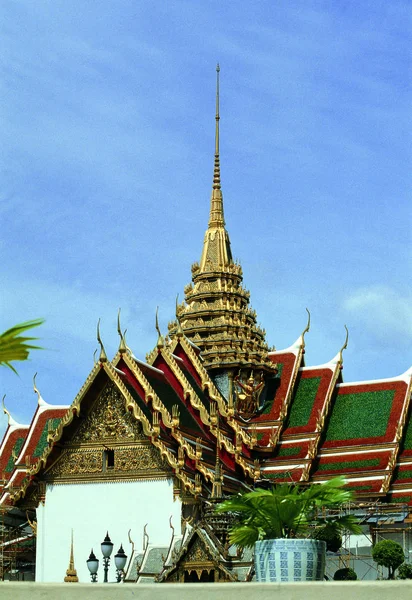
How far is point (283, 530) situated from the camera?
12078 millimetres

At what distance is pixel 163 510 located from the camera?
85.8ft

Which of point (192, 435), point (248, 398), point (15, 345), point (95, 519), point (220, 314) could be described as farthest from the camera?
point (220, 314)

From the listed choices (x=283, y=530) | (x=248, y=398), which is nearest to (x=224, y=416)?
(x=248, y=398)

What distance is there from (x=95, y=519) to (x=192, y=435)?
2742 millimetres

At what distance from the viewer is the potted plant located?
10945 mm

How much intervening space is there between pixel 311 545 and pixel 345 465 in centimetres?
1915

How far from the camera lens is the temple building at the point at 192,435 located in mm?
26375

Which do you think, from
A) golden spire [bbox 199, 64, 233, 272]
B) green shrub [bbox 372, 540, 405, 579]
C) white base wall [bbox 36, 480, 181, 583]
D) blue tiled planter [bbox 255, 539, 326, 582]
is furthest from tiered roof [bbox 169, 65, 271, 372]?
blue tiled planter [bbox 255, 539, 326, 582]

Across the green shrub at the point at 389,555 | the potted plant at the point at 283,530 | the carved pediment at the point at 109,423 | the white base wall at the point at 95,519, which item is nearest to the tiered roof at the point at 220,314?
the carved pediment at the point at 109,423

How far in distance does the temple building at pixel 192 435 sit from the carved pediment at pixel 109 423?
25 millimetres

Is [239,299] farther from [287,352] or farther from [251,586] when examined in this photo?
[251,586]

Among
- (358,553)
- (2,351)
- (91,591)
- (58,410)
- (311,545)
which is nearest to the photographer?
(2,351)

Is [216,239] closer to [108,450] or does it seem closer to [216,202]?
[216,202]

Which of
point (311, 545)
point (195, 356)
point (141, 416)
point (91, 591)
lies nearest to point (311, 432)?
point (195, 356)
